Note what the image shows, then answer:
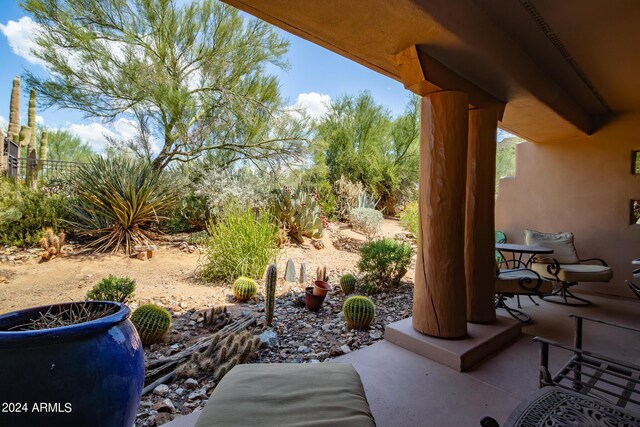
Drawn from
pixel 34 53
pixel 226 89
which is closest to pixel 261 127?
pixel 226 89

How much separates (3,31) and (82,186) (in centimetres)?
290

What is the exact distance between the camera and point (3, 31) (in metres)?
4.95

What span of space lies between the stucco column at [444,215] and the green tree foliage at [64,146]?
15302 mm

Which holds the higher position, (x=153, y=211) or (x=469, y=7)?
(x=469, y=7)

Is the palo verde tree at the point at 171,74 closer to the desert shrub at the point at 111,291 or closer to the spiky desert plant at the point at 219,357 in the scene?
the desert shrub at the point at 111,291

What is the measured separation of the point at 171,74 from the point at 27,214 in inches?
144

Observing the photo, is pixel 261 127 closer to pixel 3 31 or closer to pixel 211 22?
pixel 211 22

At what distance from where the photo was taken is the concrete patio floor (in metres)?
1.55

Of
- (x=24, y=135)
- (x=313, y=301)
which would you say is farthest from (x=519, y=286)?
(x=24, y=135)

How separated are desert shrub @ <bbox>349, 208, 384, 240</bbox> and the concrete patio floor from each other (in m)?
4.98

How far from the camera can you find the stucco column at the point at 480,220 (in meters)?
2.47

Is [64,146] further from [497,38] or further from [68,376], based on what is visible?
[497,38]

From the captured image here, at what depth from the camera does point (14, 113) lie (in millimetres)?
8422

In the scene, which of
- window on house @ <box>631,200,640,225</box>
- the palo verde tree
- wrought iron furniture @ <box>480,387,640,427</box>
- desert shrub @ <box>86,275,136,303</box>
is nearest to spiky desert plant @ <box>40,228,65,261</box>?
desert shrub @ <box>86,275,136,303</box>
